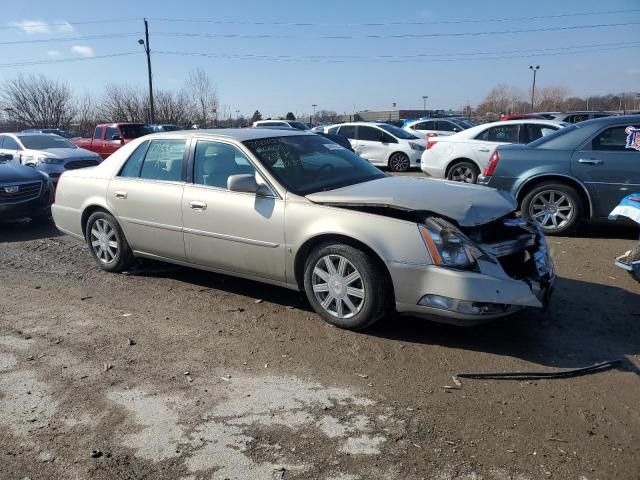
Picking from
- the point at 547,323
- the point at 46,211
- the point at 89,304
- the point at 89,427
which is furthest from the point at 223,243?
the point at 46,211

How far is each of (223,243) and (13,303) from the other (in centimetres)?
215

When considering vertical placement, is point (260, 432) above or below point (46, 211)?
below

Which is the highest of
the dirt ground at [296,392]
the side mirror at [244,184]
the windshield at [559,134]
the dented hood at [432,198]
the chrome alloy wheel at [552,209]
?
the windshield at [559,134]

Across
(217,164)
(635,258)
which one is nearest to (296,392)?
(217,164)

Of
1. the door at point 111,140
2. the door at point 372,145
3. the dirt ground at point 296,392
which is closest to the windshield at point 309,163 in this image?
the dirt ground at point 296,392

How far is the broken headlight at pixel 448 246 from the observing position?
3752 millimetres

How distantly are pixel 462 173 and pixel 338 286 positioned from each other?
7.60m

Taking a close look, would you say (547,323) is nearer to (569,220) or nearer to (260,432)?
(260,432)

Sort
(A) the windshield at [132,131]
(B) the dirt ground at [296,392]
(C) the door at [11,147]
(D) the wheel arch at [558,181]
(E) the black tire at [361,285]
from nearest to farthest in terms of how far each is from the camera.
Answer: (B) the dirt ground at [296,392] < (E) the black tire at [361,285] < (D) the wheel arch at [558,181] < (C) the door at [11,147] < (A) the windshield at [132,131]

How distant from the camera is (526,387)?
3371mm

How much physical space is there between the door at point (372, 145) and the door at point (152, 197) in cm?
1103

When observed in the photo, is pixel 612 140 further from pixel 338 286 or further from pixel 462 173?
pixel 338 286

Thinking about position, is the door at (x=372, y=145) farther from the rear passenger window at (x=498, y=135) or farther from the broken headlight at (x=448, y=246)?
the broken headlight at (x=448, y=246)

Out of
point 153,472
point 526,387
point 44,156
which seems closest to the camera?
point 153,472
